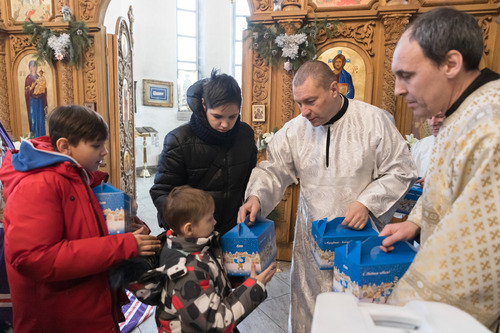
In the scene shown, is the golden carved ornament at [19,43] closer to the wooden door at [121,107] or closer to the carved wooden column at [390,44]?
the wooden door at [121,107]

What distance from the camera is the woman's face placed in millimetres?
1847

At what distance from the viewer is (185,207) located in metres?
1.28

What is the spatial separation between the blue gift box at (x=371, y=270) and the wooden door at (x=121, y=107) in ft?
13.9

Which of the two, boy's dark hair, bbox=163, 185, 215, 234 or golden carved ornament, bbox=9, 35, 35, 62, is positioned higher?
golden carved ornament, bbox=9, 35, 35, 62

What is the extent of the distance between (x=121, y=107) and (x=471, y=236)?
4.87 meters

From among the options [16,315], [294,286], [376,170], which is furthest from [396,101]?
[16,315]

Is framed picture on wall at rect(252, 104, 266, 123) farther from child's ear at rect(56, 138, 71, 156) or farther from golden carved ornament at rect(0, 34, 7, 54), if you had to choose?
golden carved ornament at rect(0, 34, 7, 54)

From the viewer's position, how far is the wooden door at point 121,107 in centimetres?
455

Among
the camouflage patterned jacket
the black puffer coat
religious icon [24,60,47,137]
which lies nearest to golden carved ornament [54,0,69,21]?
religious icon [24,60,47,137]

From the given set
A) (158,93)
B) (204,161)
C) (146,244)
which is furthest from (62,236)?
(158,93)

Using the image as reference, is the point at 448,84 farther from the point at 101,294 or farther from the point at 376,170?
the point at 101,294

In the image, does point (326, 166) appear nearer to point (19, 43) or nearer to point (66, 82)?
point (66, 82)

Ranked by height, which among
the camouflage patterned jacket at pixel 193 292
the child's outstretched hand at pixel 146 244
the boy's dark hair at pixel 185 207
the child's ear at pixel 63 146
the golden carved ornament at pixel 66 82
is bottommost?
the camouflage patterned jacket at pixel 193 292

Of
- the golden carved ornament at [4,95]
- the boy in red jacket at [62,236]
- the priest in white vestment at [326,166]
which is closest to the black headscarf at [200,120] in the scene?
the priest in white vestment at [326,166]
